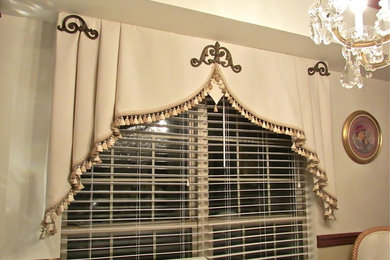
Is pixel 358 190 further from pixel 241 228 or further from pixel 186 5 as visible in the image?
pixel 186 5

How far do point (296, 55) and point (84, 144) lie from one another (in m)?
1.71

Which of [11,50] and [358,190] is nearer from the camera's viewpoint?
[11,50]

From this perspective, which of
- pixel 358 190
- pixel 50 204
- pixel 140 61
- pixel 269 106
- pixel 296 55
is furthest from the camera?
pixel 358 190

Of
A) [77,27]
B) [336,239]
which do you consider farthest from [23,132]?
[336,239]

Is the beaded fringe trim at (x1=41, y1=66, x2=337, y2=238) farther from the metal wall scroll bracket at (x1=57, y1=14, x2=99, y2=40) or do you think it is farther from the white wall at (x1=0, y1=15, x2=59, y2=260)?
the metal wall scroll bracket at (x1=57, y1=14, x2=99, y2=40)

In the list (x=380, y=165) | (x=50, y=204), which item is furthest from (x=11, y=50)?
(x=380, y=165)

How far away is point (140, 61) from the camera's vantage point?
6.07 feet

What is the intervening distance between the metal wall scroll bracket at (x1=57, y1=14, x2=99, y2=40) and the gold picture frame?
2179 mm

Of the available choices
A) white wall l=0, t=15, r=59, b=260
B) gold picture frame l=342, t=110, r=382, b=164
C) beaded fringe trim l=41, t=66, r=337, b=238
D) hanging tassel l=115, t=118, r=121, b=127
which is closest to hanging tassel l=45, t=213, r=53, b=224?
beaded fringe trim l=41, t=66, r=337, b=238

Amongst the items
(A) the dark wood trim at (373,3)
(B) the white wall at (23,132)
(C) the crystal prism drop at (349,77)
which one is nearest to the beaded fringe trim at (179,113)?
(B) the white wall at (23,132)

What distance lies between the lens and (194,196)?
6.99 ft

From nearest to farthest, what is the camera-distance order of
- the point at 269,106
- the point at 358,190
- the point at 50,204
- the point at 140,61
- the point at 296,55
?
the point at 50,204 < the point at 140,61 < the point at 269,106 < the point at 296,55 < the point at 358,190

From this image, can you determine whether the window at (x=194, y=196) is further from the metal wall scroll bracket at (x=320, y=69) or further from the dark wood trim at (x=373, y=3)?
the dark wood trim at (x=373, y=3)

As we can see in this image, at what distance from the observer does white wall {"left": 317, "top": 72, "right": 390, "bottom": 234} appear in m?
2.59
